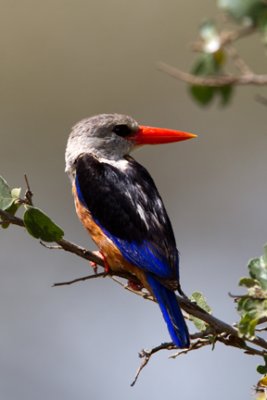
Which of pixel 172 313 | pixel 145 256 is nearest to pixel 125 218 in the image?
pixel 145 256

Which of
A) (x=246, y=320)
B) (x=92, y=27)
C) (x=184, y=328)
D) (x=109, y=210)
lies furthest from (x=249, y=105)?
(x=246, y=320)

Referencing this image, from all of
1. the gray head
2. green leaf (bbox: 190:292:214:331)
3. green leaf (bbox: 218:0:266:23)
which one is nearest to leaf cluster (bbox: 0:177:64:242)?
green leaf (bbox: 190:292:214:331)

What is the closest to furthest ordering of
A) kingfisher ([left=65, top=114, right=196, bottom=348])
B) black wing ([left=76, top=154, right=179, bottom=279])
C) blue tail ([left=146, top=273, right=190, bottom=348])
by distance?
blue tail ([left=146, top=273, right=190, bottom=348]), kingfisher ([left=65, top=114, right=196, bottom=348]), black wing ([left=76, top=154, right=179, bottom=279])

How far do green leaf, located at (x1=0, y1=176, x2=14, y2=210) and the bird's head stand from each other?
0.99 m

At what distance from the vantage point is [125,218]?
3.04 m

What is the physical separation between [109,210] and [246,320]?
3.33ft

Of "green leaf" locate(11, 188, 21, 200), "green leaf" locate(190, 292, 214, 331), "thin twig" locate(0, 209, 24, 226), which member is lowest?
"green leaf" locate(190, 292, 214, 331)

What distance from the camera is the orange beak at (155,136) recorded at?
12.0ft

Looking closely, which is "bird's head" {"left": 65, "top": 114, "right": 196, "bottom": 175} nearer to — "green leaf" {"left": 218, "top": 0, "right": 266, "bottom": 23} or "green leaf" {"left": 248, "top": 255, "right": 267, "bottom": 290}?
"green leaf" {"left": 248, "top": 255, "right": 267, "bottom": 290}

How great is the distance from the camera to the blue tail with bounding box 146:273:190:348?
8.39ft

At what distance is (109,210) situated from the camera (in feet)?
10.1

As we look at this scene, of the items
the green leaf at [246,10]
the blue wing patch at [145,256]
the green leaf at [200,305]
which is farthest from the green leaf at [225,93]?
the blue wing patch at [145,256]

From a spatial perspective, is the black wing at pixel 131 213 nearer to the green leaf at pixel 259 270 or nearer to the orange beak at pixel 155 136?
the orange beak at pixel 155 136

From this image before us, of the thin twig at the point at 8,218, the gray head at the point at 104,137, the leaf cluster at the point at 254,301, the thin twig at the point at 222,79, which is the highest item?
the gray head at the point at 104,137
